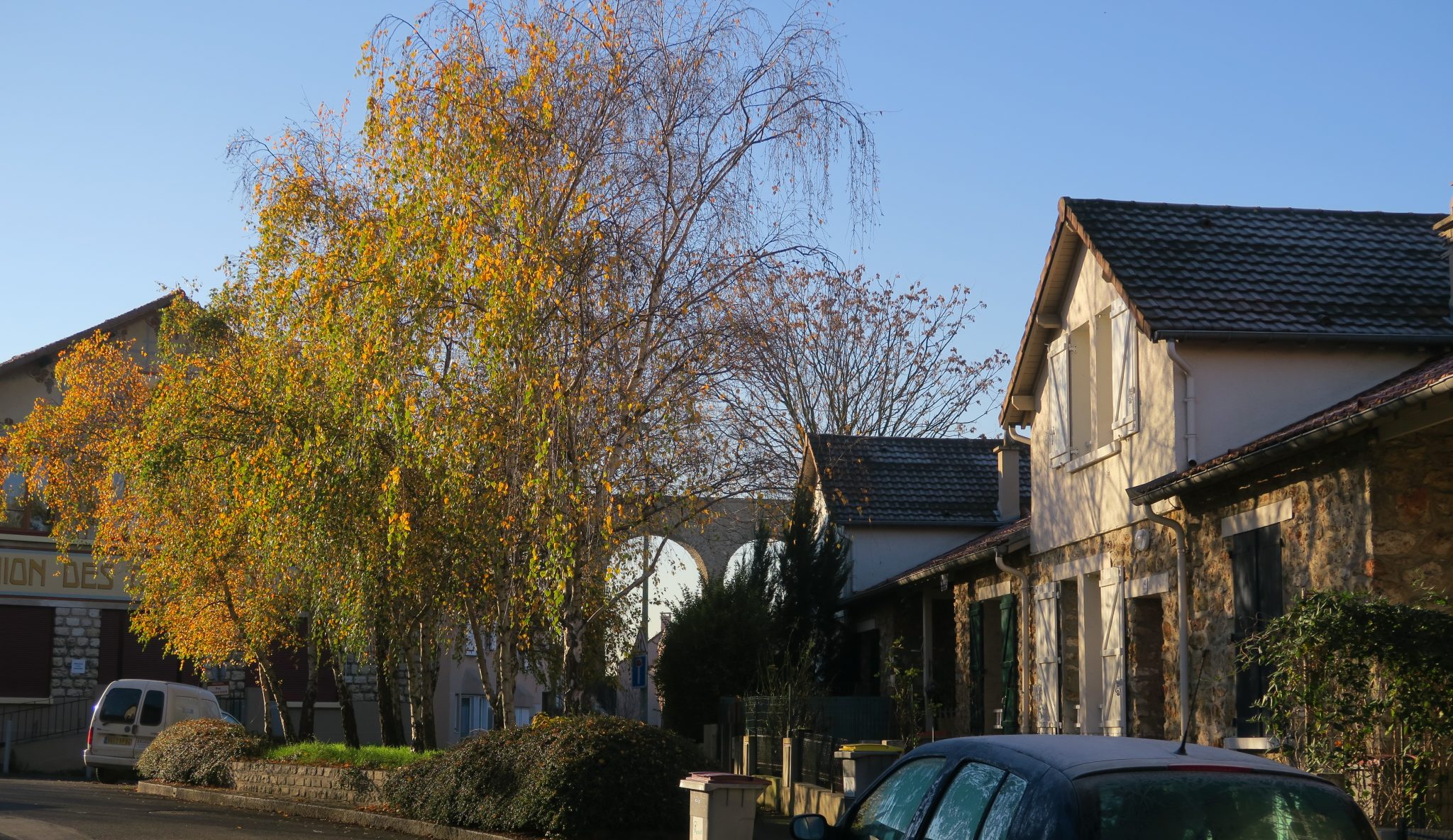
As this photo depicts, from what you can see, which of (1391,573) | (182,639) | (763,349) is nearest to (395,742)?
(182,639)

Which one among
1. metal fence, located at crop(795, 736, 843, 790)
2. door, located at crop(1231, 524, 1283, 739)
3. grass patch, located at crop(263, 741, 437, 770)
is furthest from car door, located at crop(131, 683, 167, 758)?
door, located at crop(1231, 524, 1283, 739)

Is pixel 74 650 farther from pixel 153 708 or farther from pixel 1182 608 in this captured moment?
pixel 1182 608

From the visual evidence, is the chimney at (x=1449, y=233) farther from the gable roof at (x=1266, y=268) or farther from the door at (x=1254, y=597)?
the door at (x=1254, y=597)

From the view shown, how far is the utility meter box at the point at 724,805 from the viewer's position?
11875 mm

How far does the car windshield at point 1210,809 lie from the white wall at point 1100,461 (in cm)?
892

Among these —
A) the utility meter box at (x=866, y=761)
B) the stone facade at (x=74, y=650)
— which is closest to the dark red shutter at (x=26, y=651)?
the stone facade at (x=74, y=650)

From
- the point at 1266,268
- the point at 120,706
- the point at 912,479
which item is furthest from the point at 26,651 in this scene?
the point at 1266,268

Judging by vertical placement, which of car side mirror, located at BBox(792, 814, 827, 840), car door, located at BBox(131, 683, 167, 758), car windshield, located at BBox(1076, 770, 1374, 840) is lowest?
car door, located at BBox(131, 683, 167, 758)

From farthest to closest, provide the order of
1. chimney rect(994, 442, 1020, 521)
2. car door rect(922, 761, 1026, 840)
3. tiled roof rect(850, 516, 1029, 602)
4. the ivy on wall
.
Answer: chimney rect(994, 442, 1020, 521)
tiled roof rect(850, 516, 1029, 602)
the ivy on wall
car door rect(922, 761, 1026, 840)

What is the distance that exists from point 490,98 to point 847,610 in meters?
14.0

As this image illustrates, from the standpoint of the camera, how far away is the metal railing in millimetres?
32906

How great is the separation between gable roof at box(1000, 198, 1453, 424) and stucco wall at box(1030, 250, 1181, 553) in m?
0.44

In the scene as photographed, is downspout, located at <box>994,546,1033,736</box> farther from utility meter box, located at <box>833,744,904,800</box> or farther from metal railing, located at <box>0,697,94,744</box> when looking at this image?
metal railing, located at <box>0,697,94,744</box>

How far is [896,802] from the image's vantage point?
20.4ft
